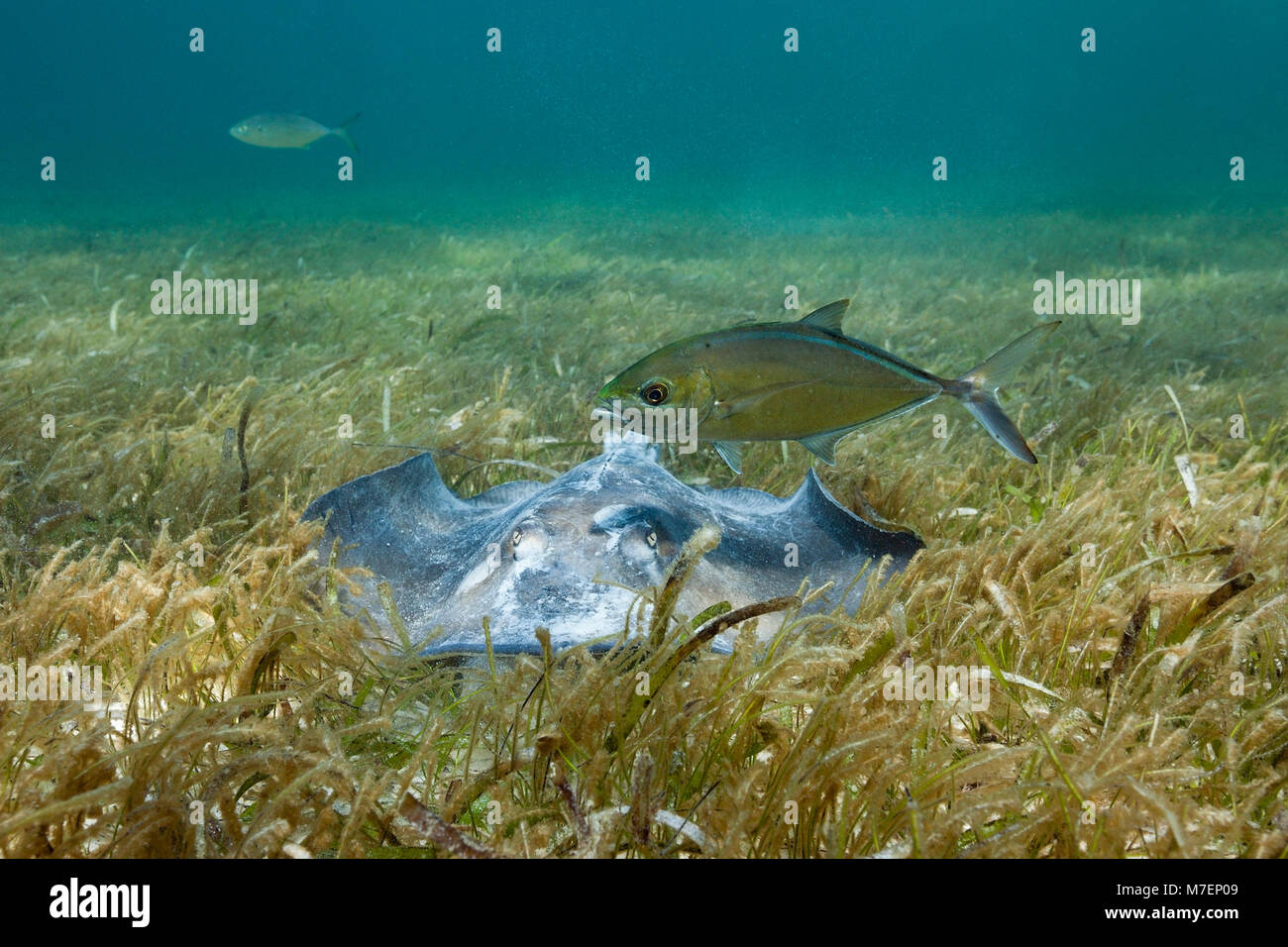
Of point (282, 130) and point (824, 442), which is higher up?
point (282, 130)

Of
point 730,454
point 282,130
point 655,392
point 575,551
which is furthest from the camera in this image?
point 282,130

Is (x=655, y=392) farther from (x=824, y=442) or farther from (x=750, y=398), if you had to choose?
(x=824, y=442)

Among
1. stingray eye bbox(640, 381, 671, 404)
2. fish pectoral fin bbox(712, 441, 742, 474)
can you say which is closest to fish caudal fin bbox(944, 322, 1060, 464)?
fish pectoral fin bbox(712, 441, 742, 474)

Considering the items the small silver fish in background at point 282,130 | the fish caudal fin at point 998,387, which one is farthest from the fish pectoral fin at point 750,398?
the small silver fish in background at point 282,130

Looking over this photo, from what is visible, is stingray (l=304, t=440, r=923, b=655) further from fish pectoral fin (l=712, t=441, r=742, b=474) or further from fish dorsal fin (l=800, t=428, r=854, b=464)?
fish dorsal fin (l=800, t=428, r=854, b=464)

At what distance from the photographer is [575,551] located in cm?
248

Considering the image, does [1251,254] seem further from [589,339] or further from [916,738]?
[916,738]

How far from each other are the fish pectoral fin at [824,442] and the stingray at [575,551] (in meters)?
0.35

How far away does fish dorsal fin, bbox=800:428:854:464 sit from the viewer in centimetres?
289

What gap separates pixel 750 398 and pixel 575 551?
0.78 m

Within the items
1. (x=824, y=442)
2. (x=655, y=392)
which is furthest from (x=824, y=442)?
(x=655, y=392)
